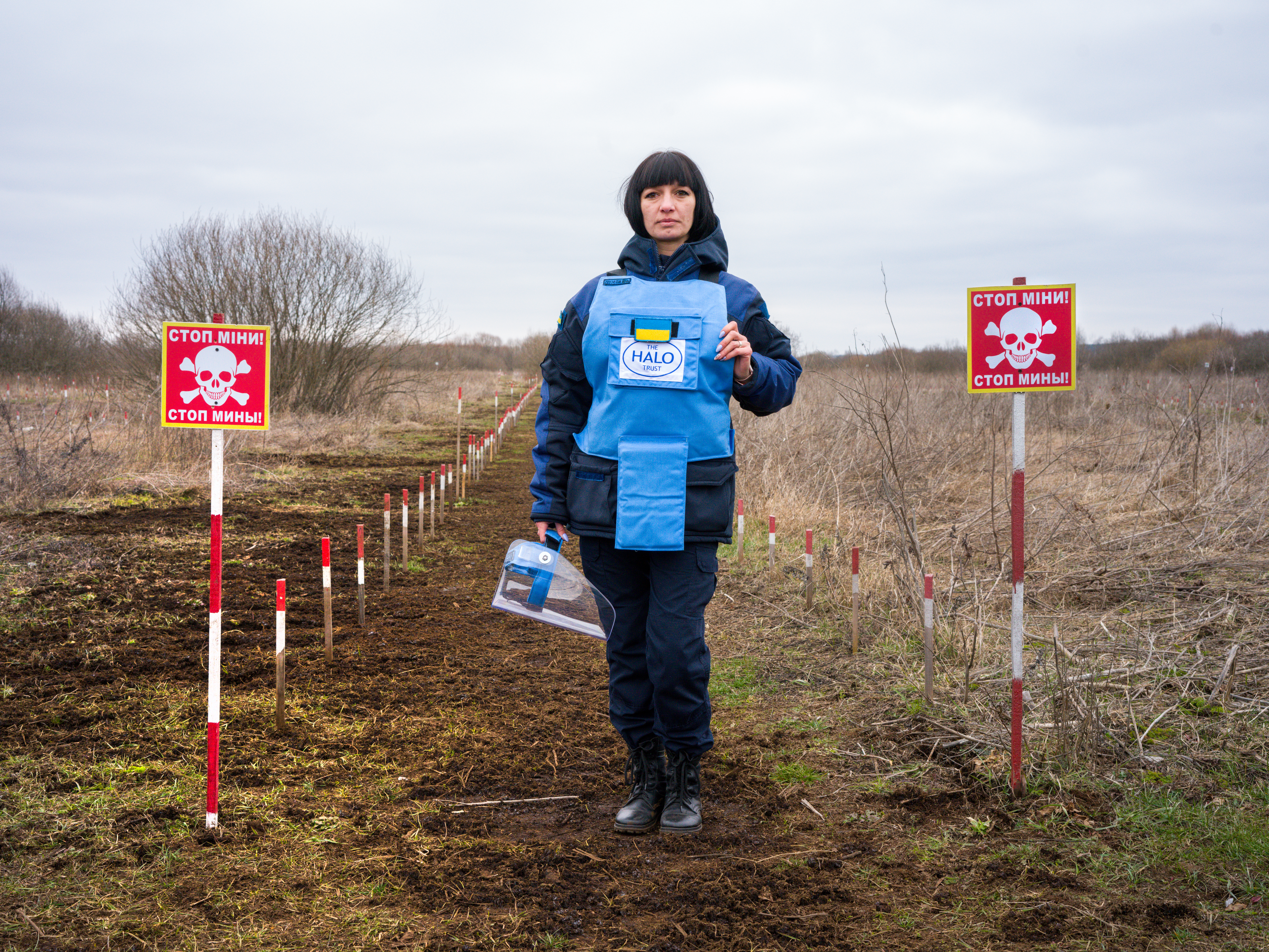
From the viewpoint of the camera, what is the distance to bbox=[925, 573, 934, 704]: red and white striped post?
170 inches

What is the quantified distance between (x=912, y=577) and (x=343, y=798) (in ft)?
11.6

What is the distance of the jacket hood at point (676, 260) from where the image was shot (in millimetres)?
3066

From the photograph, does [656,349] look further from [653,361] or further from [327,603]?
[327,603]

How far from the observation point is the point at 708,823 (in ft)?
10.7

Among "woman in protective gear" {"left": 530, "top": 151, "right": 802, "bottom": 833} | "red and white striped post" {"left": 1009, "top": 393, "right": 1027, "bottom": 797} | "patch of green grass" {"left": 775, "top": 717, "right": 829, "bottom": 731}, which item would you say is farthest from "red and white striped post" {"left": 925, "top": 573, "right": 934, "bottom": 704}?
"woman in protective gear" {"left": 530, "top": 151, "right": 802, "bottom": 833}

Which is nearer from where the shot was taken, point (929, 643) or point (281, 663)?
point (281, 663)

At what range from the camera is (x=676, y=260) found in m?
3.07

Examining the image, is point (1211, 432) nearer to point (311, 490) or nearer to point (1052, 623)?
point (1052, 623)

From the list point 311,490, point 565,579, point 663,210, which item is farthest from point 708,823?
point 311,490

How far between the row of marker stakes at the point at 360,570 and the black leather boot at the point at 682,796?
5.98 feet

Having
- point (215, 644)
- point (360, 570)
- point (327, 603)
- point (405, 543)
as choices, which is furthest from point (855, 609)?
point (405, 543)

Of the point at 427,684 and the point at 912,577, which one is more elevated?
the point at 912,577

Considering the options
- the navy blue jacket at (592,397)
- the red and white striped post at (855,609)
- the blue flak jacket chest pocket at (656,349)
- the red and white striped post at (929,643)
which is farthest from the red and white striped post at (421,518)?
the blue flak jacket chest pocket at (656,349)

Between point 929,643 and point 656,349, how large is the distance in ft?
7.38
